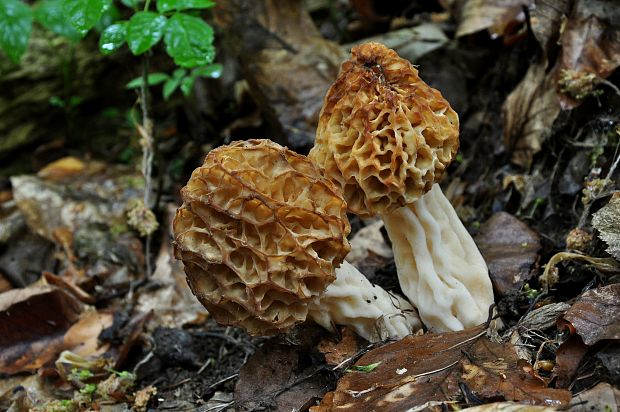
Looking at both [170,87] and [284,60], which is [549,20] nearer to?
[284,60]

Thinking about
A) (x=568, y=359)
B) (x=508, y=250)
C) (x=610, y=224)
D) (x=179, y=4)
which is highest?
(x=179, y=4)

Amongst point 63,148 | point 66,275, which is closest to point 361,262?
point 66,275

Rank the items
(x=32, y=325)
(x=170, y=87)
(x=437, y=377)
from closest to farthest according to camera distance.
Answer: (x=437, y=377)
(x=32, y=325)
(x=170, y=87)

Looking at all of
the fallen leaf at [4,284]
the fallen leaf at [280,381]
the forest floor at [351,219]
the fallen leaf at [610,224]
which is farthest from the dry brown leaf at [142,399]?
the fallen leaf at [610,224]

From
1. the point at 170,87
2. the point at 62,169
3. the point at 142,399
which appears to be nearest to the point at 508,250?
the point at 142,399

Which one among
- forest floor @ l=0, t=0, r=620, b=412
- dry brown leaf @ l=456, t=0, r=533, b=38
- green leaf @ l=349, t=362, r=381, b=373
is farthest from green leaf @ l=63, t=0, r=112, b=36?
dry brown leaf @ l=456, t=0, r=533, b=38

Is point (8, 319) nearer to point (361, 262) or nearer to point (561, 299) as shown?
point (361, 262)

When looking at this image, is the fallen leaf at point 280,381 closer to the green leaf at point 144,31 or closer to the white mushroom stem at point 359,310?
the white mushroom stem at point 359,310
